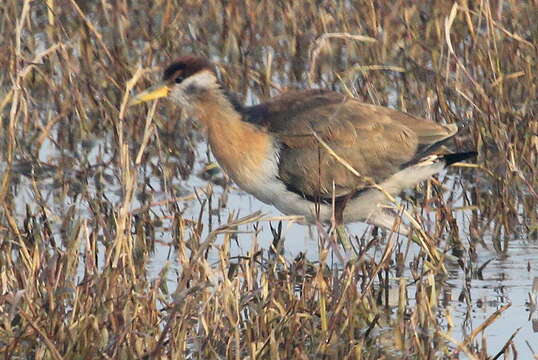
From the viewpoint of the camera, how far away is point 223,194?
8.12 m

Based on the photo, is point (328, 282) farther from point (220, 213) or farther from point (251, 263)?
point (220, 213)

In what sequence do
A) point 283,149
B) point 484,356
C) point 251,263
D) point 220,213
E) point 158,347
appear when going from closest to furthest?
point 158,347 < point 484,356 < point 251,263 < point 283,149 < point 220,213

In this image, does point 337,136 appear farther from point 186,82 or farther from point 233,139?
point 186,82

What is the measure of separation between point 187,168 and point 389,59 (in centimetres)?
204

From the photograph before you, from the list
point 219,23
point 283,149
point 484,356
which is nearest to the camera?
point 484,356

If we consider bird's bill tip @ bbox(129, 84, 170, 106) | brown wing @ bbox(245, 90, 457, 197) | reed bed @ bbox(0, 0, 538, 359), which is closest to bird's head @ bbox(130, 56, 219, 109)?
bird's bill tip @ bbox(129, 84, 170, 106)

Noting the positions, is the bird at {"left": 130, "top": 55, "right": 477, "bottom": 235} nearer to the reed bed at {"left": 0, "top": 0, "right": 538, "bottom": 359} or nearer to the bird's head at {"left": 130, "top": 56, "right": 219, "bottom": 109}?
the bird's head at {"left": 130, "top": 56, "right": 219, "bottom": 109}

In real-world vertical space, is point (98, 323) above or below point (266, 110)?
below

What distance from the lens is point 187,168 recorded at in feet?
29.0

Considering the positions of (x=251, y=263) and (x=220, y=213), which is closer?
(x=251, y=263)

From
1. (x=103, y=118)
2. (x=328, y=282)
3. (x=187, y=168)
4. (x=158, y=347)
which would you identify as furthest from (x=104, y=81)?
(x=158, y=347)

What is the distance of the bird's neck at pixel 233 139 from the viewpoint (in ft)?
23.9

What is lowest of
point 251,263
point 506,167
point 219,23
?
point 251,263

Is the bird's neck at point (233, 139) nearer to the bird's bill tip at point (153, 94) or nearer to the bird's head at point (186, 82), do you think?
the bird's head at point (186, 82)
